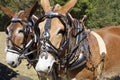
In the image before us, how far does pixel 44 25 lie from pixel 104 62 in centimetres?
128

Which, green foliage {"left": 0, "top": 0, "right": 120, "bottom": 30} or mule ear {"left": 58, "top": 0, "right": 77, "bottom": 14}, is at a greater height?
mule ear {"left": 58, "top": 0, "right": 77, "bottom": 14}

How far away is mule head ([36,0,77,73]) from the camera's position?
15.3 ft

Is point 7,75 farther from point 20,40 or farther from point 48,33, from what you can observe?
point 48,33

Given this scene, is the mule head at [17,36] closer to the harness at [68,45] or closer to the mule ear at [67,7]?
the harness at [68,45]

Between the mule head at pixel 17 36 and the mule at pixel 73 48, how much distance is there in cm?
80

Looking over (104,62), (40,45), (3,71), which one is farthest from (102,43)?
(3,71)

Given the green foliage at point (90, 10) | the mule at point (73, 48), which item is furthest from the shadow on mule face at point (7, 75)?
the green foliage at point (90, 10)

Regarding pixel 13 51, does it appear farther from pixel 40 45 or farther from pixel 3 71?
pixel 3 71

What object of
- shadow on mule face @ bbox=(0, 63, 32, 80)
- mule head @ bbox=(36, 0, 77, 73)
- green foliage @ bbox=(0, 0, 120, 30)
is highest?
mule head @ bbox=(36, 0, 77, 73)

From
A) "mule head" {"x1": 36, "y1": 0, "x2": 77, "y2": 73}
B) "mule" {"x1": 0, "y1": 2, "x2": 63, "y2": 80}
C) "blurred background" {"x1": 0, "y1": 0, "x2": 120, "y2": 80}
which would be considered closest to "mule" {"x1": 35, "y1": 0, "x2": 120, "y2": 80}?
"mule head" {"x1": 36, "y1": 0, "x2": 77, "y2": 73}

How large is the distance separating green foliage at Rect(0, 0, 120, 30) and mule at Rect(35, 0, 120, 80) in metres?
18.3

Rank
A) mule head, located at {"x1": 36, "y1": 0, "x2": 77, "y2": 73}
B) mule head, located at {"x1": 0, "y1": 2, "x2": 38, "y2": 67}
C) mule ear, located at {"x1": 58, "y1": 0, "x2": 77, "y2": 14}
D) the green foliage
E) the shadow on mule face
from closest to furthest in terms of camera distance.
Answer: mule head, located at {"x1": 36, "y1": 0, "x2": 77, "y2": 73}
mule ear, located at {"x1": 58, "y1": 0, "x2": 77, "y2": 14}
mule head, located at {"x1": 0, "y1": 2, "x2": 38, "y2": 67}
the shadow on mule face
the green foliage

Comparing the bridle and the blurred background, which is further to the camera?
the blurred background

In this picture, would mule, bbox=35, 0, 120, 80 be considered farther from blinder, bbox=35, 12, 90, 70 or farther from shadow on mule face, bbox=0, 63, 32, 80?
shadow on mule face, bbox=0, 63, 32, 80
